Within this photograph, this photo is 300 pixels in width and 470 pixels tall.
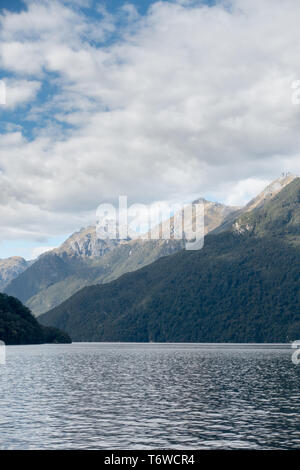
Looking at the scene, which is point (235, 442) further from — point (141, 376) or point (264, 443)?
point (141, 376)

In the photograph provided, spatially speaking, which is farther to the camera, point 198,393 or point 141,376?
point 141,376

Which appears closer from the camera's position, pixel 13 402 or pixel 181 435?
pixel 181 435

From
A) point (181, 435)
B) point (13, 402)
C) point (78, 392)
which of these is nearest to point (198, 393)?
point (78, 392)
